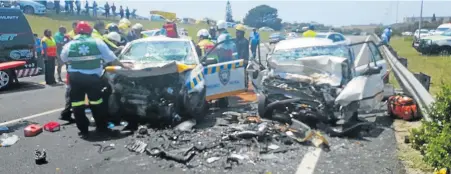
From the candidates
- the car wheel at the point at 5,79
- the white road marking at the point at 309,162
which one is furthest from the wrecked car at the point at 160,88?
the car wheel at the point at 5,79

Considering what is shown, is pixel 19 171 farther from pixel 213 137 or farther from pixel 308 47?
pixel 308 47

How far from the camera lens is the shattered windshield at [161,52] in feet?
27.4

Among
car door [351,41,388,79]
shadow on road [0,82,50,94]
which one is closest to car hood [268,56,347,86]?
car door [351,41,388,79]

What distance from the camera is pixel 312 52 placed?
8359 mm

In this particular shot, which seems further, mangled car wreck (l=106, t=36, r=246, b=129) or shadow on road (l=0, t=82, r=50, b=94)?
shadow on road (l=0, t=82, r=50, b=94)

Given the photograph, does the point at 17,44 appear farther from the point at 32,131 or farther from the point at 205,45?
the point at 32,131

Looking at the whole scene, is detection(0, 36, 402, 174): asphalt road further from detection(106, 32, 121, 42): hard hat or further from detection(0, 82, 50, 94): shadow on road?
detection(0, 82, 50, 94): shadow on road

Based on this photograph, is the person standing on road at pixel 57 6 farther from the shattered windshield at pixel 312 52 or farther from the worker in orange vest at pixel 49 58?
the shattered windshield at pixel 312 52

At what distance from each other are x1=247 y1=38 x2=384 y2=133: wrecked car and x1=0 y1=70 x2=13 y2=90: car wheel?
7.16m

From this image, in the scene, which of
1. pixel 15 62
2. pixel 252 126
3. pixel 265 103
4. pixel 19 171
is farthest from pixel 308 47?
pixel 15 62

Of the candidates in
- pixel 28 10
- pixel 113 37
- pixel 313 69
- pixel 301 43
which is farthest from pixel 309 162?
pixel 28 10

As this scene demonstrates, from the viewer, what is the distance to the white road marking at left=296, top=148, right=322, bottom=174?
17.3 ft

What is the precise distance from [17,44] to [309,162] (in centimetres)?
1050

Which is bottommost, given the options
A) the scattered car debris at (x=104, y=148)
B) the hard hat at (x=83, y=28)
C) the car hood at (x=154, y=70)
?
the scattered car debris at (x=104, y=148)
